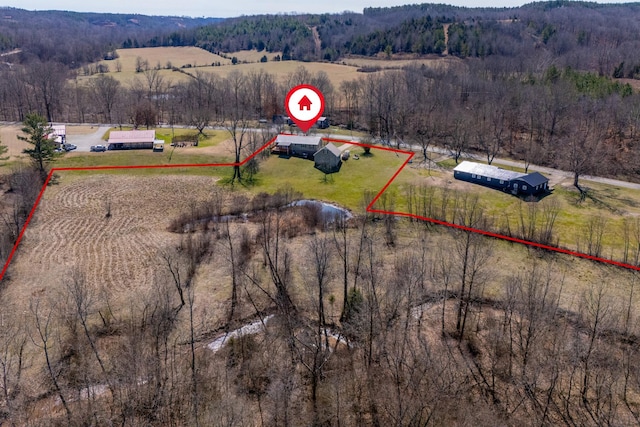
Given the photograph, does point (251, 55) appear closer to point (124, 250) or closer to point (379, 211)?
point (379, 211)

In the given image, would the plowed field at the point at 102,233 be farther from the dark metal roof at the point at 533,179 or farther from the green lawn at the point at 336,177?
the dark metal roof at the point at 533,179

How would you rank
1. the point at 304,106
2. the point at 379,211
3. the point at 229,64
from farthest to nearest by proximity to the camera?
the point at 229,64
the point at 304,106
the point at 379,211

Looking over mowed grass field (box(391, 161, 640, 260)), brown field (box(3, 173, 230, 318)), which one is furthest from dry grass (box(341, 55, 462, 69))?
brown field (box(3, 173, 230, 318))

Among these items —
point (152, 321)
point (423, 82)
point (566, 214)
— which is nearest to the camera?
point (152, 321)

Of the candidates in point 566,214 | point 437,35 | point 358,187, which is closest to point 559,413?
point 566,214

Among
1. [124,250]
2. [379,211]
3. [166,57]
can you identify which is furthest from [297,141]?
[166,57]

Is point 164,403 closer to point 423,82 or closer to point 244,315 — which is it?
point 244,315
